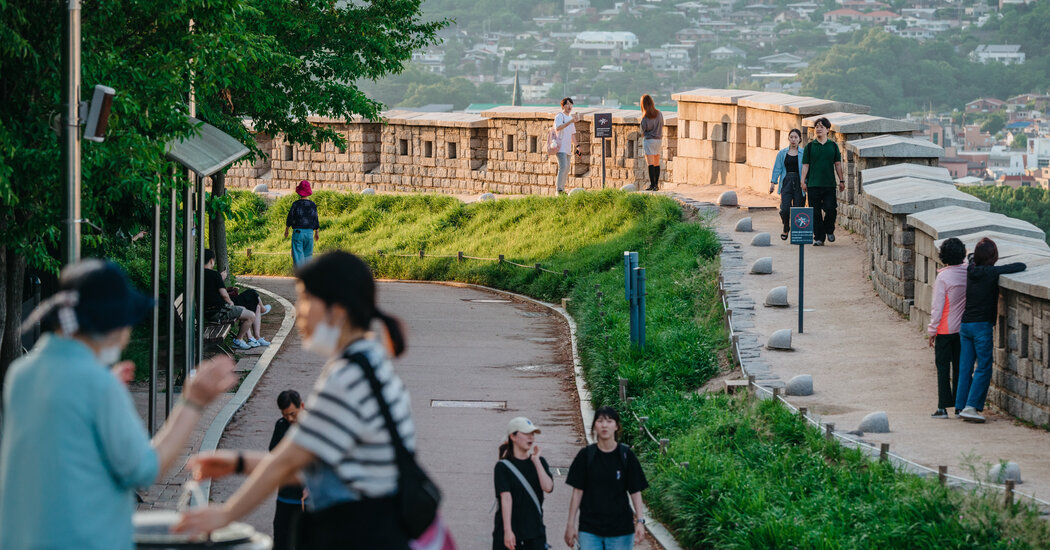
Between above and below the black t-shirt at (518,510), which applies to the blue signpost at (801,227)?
above

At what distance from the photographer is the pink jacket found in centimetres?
1136

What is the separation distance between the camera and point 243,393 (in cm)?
1500

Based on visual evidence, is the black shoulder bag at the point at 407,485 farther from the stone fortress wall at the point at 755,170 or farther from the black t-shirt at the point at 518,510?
the stone fortress wall at the point at 755,170

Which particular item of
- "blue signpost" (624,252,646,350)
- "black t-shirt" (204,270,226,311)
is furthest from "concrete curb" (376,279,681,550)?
"black t-shirt" (204,270,226,311)

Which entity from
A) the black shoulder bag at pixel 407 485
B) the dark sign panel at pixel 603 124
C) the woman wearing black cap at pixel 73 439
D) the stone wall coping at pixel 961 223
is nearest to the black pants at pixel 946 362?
the stone wall coping at pixel 961 223

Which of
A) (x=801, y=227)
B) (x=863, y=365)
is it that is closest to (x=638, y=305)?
(x=801, y=227)

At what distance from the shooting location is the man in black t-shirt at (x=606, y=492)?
8188mm

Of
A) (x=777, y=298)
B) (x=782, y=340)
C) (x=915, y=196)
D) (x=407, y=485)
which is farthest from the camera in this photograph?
(x=777, y=298)

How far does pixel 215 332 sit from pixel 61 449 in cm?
1283

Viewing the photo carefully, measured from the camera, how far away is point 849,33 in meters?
171

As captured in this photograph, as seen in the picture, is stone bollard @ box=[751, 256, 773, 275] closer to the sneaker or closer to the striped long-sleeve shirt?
the sneaker

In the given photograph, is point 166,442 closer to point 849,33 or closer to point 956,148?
point 956,148

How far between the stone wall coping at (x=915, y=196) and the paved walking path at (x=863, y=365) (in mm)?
1147

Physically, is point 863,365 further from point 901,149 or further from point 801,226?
point 901,149
